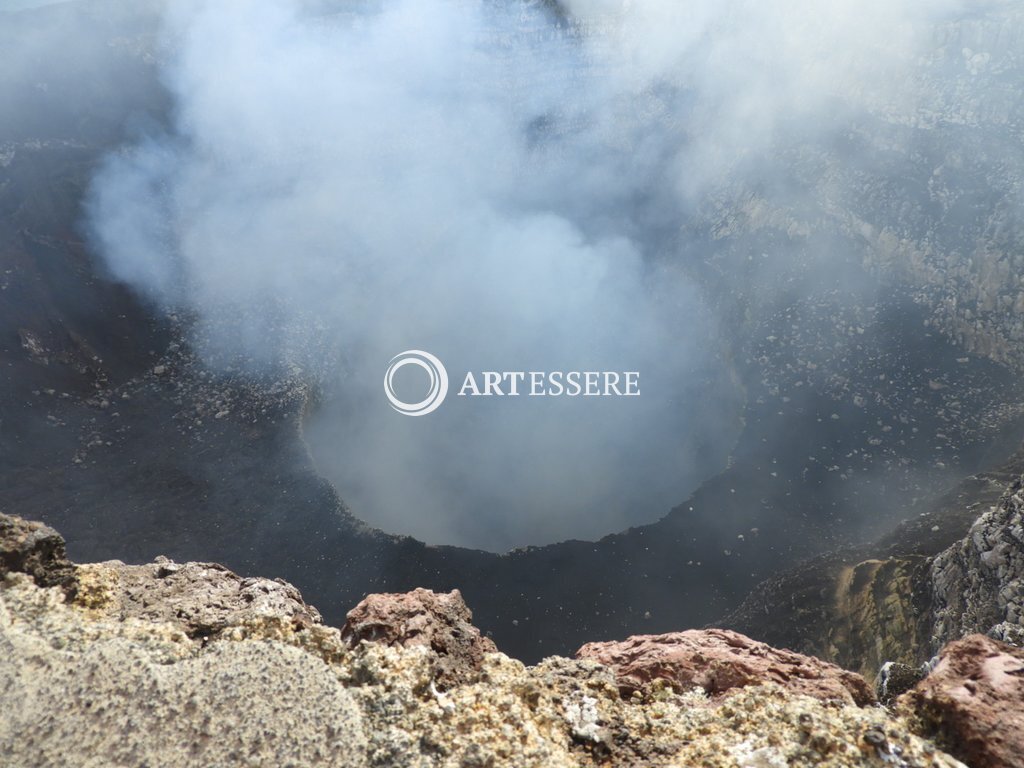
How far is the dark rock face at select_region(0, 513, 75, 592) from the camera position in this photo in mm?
Answer: 4691

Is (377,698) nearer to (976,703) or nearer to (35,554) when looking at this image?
(35,554)

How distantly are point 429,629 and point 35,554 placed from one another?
2988 mm

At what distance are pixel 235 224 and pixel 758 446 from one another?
16.0 metres

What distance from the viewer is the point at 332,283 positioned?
19.1m

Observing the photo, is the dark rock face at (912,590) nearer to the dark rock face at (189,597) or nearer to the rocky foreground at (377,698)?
the rocky foreground at (377,698)

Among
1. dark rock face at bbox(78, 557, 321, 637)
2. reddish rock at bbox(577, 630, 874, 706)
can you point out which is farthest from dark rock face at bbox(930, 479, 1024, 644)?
dark rock face at bbox(78, 557, 321, 637)

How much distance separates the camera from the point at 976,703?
13.4ft

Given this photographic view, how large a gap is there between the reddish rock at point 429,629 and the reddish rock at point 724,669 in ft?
4.10

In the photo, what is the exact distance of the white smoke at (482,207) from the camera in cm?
1653

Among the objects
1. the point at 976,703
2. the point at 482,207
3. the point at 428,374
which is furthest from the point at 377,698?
the point at 482,207

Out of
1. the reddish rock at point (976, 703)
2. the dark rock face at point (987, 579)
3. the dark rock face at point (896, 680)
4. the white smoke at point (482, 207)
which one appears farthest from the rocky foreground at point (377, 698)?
the white smoke at point (482, 207)

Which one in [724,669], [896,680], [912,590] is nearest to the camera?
[724,669]

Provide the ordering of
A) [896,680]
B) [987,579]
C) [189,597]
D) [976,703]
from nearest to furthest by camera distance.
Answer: [976,703] → [189,597] → [896,680] → [987,579]

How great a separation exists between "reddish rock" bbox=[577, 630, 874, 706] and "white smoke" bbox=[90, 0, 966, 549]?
9519 mm
